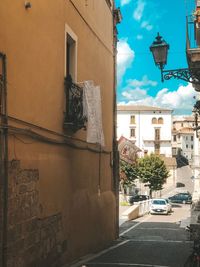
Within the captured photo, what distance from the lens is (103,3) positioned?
15.6 m

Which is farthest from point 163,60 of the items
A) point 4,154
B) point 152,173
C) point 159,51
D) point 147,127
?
point 147,127

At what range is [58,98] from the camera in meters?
10.3

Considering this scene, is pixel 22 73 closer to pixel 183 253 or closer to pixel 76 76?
pixel 76 76

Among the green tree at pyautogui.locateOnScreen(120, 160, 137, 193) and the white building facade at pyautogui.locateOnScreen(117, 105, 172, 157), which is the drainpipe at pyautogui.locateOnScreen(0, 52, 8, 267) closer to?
the green tree at pyautogui.locateOnScreen(120, 160, 137, 193)

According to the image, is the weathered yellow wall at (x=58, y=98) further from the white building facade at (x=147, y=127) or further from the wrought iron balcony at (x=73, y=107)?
the white building facade at (x=147, y=127)

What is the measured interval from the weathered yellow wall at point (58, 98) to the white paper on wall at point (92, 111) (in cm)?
34

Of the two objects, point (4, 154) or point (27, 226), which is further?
point (27, 226)

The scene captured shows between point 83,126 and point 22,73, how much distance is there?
3583mm

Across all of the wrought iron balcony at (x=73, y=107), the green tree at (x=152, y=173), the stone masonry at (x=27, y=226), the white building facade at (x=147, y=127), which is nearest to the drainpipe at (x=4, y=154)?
the stone masonry at (x=27, y=226)

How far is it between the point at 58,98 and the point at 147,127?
86520 millimetres

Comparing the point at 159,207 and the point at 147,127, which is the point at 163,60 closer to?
the point at 159,207

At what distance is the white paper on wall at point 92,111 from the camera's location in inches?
455

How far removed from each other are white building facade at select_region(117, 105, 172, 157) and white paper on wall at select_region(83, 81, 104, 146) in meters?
80.7

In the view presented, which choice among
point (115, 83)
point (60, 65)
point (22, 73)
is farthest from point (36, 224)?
point (115, 83)
